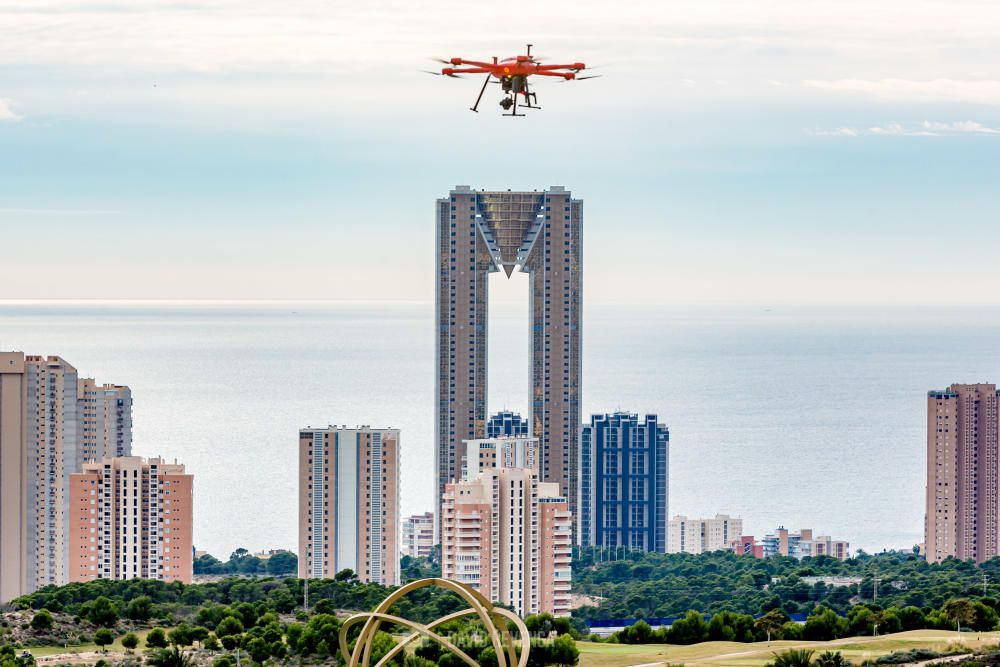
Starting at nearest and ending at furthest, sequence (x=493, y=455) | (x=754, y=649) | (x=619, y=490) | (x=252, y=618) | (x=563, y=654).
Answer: (x=563, y=654) → (x=754, y=649) → (x=252, y=618) → (x=493, y=455) → (x=619, y=490)

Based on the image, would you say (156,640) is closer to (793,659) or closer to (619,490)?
(793,659)

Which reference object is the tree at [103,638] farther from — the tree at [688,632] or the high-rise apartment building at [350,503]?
the high-rise apartment building at [350,503]

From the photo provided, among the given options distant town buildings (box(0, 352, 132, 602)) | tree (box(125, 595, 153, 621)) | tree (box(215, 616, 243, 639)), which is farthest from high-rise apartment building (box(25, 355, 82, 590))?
tree (box(215, 616, 243, 639))

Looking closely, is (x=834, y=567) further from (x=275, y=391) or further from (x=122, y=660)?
(x=275, y=391)

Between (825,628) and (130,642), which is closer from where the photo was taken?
(825,628)

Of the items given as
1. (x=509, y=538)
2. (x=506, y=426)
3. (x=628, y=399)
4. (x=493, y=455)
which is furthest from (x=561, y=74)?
(x=628, y=399)

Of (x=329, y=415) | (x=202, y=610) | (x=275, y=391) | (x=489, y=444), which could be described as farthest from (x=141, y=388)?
(x=202, y=610)

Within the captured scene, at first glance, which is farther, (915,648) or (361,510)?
(361,510)
